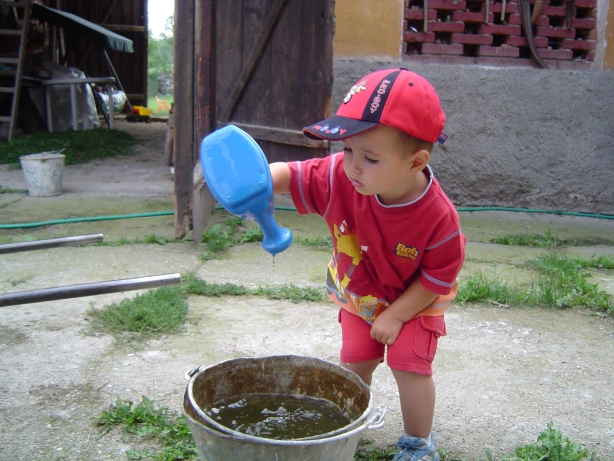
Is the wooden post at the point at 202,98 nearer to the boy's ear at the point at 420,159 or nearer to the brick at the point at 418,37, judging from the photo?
the brick at the point at 418,37

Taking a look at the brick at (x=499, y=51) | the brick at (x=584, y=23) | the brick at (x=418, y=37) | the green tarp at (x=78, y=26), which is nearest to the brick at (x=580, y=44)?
the brick at (x=584, y=23)

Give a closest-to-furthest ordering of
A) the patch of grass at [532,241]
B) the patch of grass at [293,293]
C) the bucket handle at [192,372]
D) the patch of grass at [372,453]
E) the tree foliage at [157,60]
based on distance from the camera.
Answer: the bucket handle at [192,372] < the patch of grass at [372,453] < the patch of grass at [293,293] < the patch of grass at [532,241] < the tree foliage at [157,60]

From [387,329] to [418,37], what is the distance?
3.63 metres

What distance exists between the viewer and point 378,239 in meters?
1.87

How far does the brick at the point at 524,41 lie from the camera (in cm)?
513

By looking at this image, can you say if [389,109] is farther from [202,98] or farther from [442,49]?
[442,49]

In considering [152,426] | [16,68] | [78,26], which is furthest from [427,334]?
[78,26]

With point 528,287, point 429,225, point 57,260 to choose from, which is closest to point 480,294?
point 528,287

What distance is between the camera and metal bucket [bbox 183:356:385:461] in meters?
1.37

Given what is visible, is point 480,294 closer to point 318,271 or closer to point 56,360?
point 318,271

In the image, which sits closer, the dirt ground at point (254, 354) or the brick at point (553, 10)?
the dirt ground at point (254, 354)

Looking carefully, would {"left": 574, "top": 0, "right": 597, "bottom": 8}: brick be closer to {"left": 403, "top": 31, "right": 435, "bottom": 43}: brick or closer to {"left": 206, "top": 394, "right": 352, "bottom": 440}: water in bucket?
{"left": 403, "top": 31, "right": 435, "bottom": 43}: brick

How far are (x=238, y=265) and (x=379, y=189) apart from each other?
2.12 meters

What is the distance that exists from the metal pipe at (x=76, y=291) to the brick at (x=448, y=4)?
3904mm
